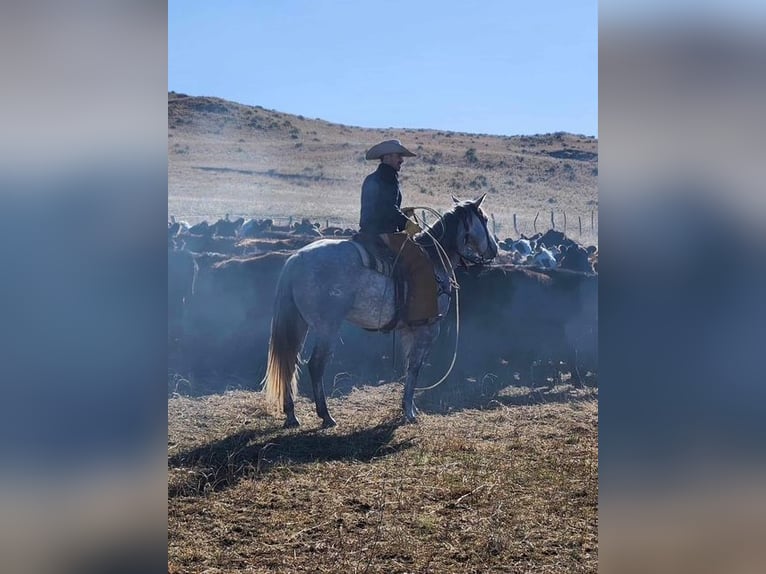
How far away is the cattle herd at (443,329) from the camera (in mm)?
11008

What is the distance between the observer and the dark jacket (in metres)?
8.52

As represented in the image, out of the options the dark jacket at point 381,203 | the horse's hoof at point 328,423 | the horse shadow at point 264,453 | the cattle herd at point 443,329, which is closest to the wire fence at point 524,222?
the cattle herd at point 443,329

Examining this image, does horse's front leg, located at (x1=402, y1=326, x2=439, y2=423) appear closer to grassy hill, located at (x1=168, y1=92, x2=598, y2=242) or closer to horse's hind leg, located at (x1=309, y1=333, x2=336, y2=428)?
horse's hind leg, located at (x1=309, y1=333, x2=336, y2=428)

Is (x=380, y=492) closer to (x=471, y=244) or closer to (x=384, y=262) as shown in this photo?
(x=384, y=262)

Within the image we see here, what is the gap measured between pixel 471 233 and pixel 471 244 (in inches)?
5.7

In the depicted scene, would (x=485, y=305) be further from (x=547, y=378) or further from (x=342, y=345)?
(x=342, y=345)

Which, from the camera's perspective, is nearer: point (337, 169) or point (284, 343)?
point (284, 343)

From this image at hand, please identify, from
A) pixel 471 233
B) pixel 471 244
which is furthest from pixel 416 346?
pixel 471 233

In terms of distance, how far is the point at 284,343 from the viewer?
26.8 feet

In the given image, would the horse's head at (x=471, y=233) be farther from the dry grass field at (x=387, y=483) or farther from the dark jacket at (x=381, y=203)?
the dry grass field at (x=387, y=483)

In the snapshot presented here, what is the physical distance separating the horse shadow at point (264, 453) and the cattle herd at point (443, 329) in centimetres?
289
